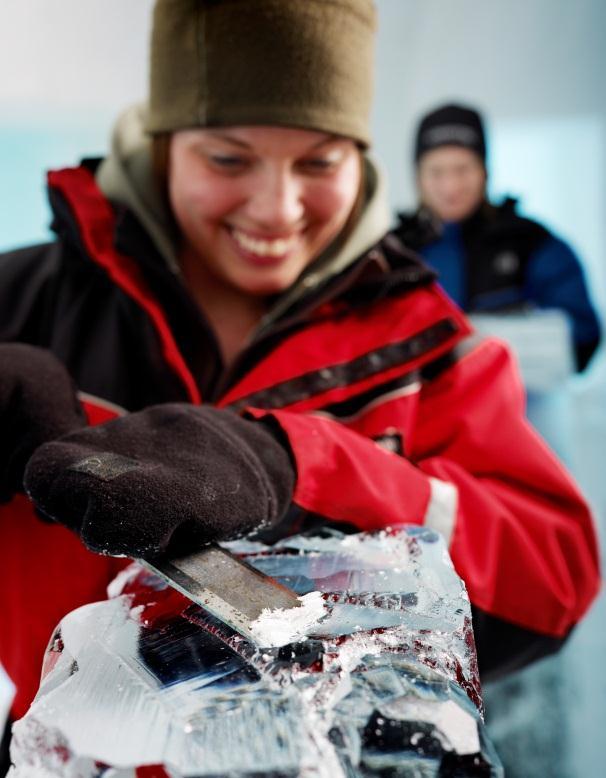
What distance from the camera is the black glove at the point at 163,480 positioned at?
43cm

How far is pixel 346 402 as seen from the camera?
793 mm

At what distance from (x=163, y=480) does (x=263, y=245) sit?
45 cm

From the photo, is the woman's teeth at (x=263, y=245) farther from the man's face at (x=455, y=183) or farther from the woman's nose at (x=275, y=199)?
the man's face at (x=455, y=183)

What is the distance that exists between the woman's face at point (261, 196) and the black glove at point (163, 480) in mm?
343

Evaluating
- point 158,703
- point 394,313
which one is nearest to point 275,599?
point 158,703

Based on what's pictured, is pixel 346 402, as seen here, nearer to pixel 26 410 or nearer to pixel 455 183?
pixel 26 410

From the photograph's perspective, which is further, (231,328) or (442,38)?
(442,38)

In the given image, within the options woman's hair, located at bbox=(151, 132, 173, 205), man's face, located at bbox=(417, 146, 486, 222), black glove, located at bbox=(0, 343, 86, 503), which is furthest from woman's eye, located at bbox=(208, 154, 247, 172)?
man's face, located at bbox=(417, 146, 486, 222)

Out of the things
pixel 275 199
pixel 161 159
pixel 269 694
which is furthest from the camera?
pixel 161 159

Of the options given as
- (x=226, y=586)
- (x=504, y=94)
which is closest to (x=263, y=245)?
(x=226, y=586)

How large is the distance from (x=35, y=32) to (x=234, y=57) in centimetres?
172

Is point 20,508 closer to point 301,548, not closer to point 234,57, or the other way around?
point 301,548

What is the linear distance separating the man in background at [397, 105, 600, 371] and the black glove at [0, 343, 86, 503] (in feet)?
6.25

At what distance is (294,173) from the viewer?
2.66ft
